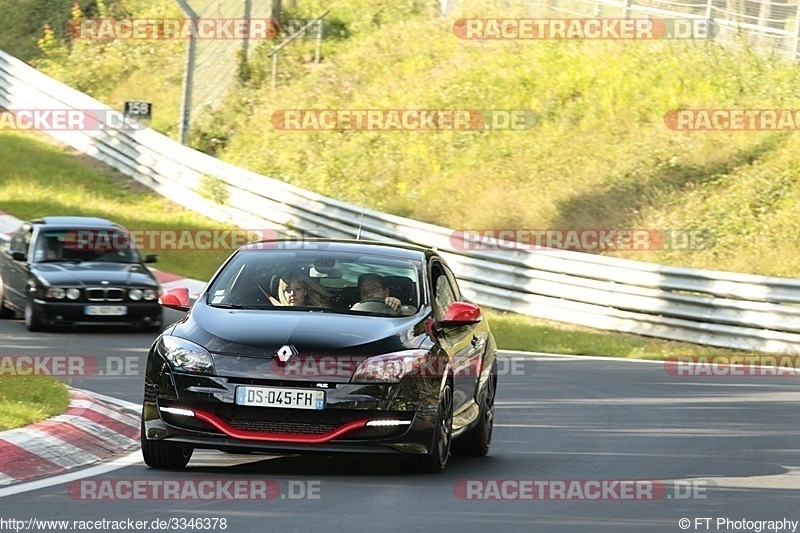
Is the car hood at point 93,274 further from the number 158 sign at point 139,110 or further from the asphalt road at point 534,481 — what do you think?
the number 158 sign at point 139,110

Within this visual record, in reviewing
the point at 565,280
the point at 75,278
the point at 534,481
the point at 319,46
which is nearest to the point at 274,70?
the point at 319,46

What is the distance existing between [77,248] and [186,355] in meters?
12.1

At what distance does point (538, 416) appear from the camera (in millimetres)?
12953

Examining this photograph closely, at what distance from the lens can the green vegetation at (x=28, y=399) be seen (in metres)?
9.77

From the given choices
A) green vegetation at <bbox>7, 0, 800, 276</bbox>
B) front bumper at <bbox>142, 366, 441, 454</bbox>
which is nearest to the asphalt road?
front bumper at <bbox>142, 366, 441, 454</bbox>

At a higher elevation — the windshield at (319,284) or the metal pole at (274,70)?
the metal pole at (274,70)

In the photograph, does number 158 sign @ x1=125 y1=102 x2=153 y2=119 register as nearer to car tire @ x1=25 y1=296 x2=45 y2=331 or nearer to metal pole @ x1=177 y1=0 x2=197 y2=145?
metal pole @ x1=177 y1=0 x2=197 y2=145

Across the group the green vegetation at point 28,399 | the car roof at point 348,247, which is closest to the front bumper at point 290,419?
the green vegetation at point 28,399

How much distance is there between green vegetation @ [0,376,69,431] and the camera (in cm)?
977

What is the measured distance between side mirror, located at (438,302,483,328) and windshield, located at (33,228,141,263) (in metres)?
11.4

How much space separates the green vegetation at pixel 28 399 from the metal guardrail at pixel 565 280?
26.5 feet

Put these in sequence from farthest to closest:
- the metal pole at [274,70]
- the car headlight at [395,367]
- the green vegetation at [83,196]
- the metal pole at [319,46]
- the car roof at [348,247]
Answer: the metal pole at [319,46] → the metal pole at [274,70] → the green vegetation at [83,196] → the car roof at [348,247] → the car headlight at [395,367]

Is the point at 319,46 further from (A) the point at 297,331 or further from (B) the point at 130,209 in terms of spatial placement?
(A) the point at 297,331

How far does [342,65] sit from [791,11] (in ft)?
39.6
